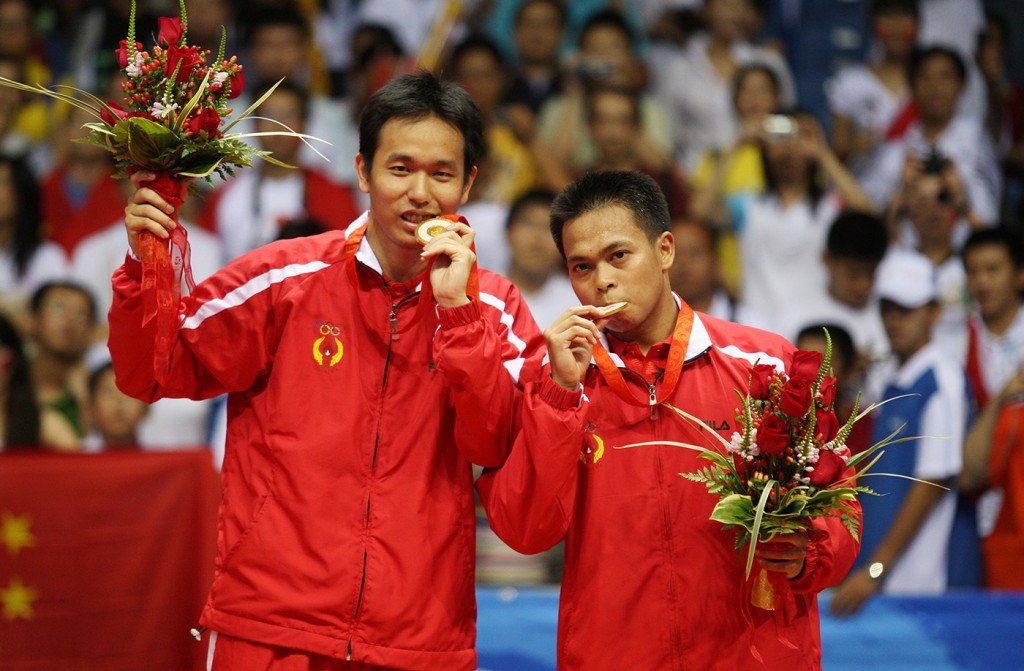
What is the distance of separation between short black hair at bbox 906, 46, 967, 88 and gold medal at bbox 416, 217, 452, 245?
5.41 meters

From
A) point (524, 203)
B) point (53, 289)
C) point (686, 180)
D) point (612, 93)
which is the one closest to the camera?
point (53, 289)

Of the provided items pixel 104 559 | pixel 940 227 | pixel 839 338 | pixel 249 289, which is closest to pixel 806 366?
pixel 249 289

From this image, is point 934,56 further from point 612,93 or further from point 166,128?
point 166,128

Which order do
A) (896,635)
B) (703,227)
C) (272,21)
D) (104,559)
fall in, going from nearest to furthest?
(104,559) < (896,635) < (703,227) < (272,21)

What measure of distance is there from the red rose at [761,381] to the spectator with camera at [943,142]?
4.58m

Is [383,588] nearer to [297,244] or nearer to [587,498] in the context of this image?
[587,498]

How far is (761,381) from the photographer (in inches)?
133

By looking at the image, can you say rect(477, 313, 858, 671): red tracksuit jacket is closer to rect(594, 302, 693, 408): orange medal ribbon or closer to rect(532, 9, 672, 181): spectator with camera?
rect(594, 302, 693, 408): orange medal ribbon

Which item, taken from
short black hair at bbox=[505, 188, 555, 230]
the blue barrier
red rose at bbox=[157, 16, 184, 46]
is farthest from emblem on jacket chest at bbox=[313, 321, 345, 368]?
short black hair at bbox=[505, 188, 555, 230]

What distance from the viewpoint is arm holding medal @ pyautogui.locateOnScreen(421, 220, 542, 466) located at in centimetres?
335

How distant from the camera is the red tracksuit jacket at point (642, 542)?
3377 millimetres

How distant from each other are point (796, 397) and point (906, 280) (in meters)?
3.89

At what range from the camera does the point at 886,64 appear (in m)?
8.34

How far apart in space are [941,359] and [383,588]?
396cm
